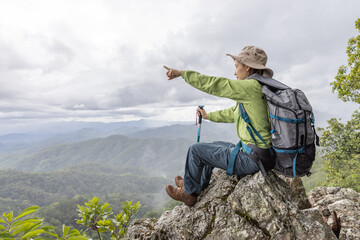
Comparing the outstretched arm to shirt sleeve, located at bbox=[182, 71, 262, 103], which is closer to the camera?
shirt sleeve, located at bbox=[182, 71, 262, 103]

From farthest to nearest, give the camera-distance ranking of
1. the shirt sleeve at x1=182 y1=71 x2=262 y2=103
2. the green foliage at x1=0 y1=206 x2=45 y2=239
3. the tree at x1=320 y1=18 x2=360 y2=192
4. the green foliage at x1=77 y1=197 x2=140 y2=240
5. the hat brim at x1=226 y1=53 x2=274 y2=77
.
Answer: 1. the tree at x1=320 y1=18 x2=360 y2=192
2. the green foliage at x1=77 y1=197 x2=140 y2=240
3. the hat brim at x1=226 y1=53 x2=274 y2=77
4. the shirt sleeve at x1=182 y1=71 x2=262 y2=103
5. the green foliage at x1=0 y1=206 x2=45 y2=239

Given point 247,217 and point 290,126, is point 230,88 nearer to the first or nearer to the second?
point 290,126

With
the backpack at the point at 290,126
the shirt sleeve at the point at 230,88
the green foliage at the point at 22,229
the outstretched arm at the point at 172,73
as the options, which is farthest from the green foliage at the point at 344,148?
the green foliage at the point at 22,229

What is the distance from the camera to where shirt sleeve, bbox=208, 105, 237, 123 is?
20.4ft

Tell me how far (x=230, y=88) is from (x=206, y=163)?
2.07m

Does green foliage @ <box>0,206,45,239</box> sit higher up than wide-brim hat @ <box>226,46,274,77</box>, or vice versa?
wide-brim hat @ <box>226,46,274,77</box>

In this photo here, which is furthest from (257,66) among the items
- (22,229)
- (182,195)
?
(22,229)

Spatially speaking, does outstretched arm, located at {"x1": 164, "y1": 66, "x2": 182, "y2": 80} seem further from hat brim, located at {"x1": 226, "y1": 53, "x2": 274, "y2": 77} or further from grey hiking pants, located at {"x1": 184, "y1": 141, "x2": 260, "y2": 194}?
grey hiking pants, located at {"x1": 184, "y1": 141, "x2": 260, "y2": 194}

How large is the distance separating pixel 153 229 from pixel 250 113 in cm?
396

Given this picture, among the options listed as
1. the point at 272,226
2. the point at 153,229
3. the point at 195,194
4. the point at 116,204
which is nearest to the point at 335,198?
the point at 272,226

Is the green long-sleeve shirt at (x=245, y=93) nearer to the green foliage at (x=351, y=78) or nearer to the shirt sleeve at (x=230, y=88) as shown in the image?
the shirt sleeve at (x=230, y=88)

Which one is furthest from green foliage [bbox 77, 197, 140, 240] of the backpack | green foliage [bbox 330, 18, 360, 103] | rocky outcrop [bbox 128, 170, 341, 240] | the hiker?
green foliage [bbox 330, 18, 360, 103]

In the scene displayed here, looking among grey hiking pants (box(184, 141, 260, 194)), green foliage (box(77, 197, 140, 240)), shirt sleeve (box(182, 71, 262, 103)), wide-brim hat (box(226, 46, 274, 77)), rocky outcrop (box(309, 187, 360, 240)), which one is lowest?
rocky outcrop (box(309, 187, 360, 240))

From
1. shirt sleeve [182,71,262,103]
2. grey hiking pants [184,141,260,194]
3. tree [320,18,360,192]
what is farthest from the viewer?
tree [320,18,360,192]
